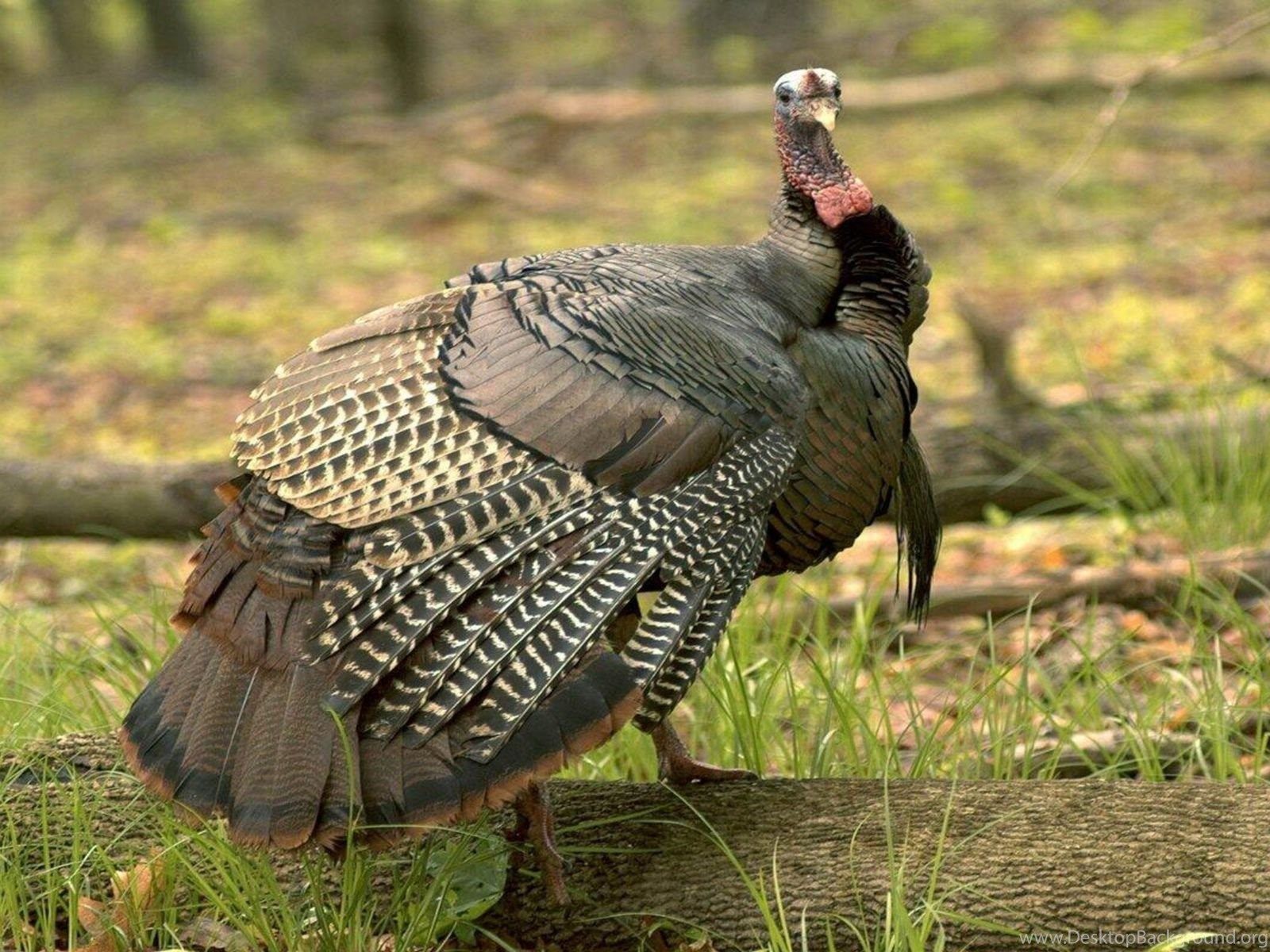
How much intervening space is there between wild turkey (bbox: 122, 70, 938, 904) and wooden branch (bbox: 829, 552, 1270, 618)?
4.98 feet

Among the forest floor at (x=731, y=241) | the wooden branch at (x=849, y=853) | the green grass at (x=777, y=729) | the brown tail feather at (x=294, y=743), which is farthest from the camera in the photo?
the forest floor at (x=731, y=241)

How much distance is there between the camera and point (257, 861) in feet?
10.3

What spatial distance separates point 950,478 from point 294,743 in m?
3.31

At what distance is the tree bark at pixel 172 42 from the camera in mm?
18672

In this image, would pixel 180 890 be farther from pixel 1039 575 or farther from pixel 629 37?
pixel 629 37

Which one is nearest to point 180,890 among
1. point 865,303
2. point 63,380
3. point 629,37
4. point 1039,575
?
point 865,303

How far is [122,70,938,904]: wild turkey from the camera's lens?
9.33 ft

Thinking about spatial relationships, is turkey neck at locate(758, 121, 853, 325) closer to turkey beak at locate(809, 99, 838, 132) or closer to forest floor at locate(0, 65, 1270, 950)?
turkey beak at locate(809, 99, 838, 132)

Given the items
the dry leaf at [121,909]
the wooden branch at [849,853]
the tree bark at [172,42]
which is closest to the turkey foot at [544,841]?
the wooden branch at [849,853]

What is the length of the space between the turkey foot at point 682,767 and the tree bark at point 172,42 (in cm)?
1667

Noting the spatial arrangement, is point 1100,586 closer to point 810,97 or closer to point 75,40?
point 810,97

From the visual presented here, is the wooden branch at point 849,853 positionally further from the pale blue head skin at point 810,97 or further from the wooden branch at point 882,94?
the wooden branch at point 882,94

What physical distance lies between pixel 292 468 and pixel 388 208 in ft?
33.7

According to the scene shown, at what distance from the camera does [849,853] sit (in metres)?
3.05
